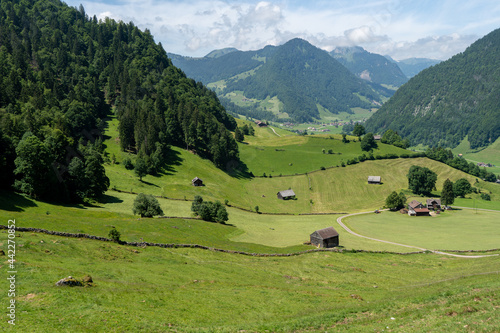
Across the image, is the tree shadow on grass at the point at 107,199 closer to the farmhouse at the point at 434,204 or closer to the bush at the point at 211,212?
the bush at the point at 211,212

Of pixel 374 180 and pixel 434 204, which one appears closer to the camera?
pixel 434 204

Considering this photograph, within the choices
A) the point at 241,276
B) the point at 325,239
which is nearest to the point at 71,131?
the point at 325,239

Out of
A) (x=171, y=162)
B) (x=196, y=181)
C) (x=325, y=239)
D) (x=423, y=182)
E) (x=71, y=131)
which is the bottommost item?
(x=325, y=239)

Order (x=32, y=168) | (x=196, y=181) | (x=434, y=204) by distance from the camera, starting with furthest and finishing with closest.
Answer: (x=196, y=181) → (x=434, y=204) → (x=32, y=168)

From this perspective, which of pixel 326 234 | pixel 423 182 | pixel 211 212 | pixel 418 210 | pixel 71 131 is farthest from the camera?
pixel 423 182

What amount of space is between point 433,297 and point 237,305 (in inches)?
853

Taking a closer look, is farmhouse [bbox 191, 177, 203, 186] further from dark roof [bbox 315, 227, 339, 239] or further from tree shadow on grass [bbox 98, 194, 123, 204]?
dark roof [bbox 315, 227, 339, 239]

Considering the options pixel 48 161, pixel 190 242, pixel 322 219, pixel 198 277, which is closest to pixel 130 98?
pixel 48 161

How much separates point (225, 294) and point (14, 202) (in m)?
55.4

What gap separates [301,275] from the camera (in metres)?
51.1

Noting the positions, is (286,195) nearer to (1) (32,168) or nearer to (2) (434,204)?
(2) (434,204)

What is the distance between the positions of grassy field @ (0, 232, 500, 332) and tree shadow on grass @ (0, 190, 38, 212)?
2115cm

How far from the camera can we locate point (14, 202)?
64938 mm

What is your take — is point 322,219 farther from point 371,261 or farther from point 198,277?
point 198,277
